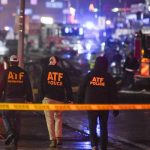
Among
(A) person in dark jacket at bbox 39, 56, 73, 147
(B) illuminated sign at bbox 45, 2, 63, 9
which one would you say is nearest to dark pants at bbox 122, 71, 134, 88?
(A) person in dark jacket at bbox 39, 56, 73, 147

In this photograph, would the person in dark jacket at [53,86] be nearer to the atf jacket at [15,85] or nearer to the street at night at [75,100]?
the street at night at [75,100]

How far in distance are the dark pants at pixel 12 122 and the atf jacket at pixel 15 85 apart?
11.6 inches

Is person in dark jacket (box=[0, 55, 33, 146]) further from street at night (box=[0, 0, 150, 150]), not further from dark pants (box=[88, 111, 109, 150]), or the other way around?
dark pants (box=[88, 111, 109, 150])

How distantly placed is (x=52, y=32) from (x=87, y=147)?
1882 inches

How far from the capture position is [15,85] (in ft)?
36.2

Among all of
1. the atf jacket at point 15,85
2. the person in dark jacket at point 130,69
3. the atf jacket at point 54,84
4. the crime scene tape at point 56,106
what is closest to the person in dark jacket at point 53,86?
the atf jacket at point 54,84

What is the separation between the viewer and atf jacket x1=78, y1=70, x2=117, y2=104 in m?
10.1

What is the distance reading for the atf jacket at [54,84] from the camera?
1105 centimetres

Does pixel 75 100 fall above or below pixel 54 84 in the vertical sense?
below

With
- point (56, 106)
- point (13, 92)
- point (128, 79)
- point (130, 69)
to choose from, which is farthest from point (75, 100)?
point (128, 79)

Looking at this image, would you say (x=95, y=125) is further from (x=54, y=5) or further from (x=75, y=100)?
(x=54, y=5)

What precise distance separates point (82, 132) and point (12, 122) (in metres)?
2.80

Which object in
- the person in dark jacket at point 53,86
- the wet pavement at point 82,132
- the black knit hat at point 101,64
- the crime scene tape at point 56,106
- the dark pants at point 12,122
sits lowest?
the wet pavement at point 82,132

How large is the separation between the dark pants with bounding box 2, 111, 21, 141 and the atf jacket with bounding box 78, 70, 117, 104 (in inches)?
64.6
